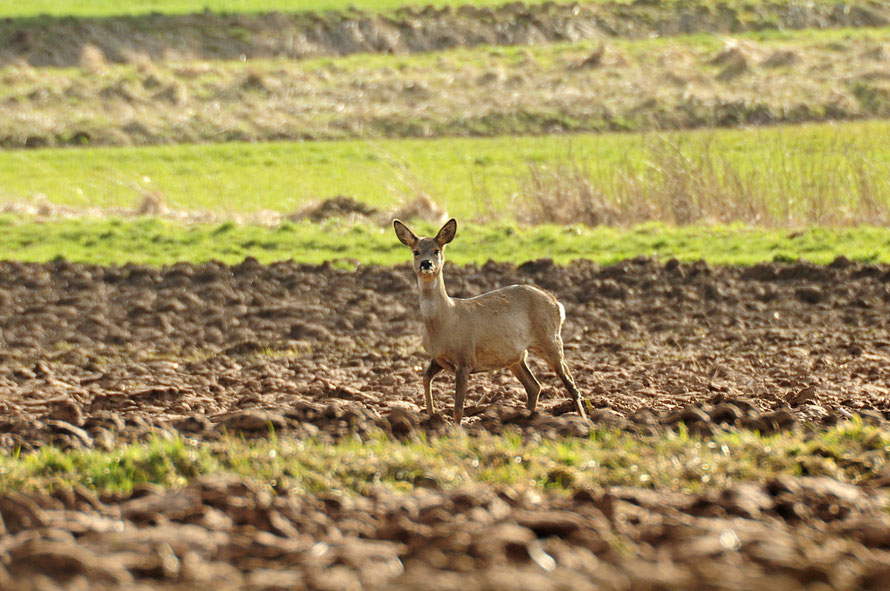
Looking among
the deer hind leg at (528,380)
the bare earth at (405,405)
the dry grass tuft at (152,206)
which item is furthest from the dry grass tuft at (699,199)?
the deer hind leg at (528,380)

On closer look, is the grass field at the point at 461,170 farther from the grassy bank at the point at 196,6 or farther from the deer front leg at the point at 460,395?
the grassy bank at the point at 196,6

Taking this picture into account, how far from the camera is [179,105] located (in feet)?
127

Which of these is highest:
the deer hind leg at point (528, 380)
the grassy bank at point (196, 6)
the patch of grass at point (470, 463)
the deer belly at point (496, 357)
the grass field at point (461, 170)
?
the grassy bank at point (196, 6)

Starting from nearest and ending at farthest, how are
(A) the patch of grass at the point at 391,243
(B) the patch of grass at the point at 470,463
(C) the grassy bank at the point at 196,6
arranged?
(B) the patch of grass at the point at 470,463
(A) the patch of grass at the point at 391,243
(C) the grassy bank at the point at 196,6

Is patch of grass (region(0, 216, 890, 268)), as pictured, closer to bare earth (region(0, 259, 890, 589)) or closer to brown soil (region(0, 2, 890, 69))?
bare earth (region(0, 259, 890, 589))

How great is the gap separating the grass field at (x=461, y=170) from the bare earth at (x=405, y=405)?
17.6 ft

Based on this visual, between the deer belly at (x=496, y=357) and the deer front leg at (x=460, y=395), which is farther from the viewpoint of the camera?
the deer belly at (x=496, y=357)

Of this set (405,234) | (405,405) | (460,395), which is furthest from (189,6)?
(460,395)

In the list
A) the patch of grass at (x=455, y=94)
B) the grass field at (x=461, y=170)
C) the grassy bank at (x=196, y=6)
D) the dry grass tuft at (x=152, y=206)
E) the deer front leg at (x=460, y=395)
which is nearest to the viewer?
the deer front leg at (x=460, y=395)

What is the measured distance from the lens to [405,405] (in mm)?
9258

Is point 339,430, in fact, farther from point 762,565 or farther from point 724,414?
point 762,565

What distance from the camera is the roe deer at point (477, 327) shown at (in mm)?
8805

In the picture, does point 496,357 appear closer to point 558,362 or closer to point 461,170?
point 558,362

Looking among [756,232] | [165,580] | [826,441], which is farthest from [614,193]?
[165,580]
